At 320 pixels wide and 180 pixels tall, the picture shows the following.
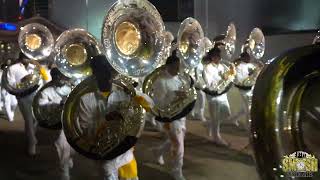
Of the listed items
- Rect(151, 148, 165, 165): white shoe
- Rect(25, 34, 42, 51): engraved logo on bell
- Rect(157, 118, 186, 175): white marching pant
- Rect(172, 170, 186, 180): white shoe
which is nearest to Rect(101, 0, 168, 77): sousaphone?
Rect(157, 118, 186, 175): white marching pant

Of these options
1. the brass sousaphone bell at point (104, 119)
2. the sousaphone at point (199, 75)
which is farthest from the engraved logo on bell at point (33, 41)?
the brass sousaphone bell at point (104, 119)

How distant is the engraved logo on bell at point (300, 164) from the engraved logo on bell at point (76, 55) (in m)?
3.46

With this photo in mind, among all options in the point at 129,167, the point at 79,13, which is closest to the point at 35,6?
the point at 79,13

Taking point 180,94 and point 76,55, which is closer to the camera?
point 76,55

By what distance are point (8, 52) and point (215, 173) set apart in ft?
16.9

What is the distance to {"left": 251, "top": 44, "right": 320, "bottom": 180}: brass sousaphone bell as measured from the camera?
544 mm

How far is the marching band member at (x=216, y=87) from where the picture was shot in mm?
6009

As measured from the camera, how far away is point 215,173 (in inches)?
191

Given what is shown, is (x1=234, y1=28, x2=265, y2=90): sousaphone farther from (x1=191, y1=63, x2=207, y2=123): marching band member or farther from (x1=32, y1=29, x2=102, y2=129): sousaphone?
(x1=32, y1=29, x2=102, y2=129): sousaphone

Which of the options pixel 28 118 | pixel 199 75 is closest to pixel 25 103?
pixel 28 118

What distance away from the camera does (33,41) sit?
22.1ft

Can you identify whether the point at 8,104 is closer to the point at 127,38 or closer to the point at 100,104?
the point at 127,38

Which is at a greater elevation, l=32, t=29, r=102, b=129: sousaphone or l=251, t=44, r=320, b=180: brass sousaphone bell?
l=251, t=44, r=320, b=180: brass sousaphone bell

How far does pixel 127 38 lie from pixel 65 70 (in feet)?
2.59
